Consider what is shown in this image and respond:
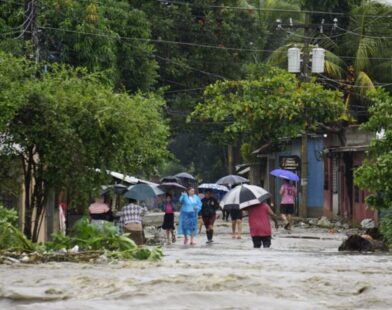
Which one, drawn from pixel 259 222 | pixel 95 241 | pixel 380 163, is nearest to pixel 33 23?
pixel 259 222

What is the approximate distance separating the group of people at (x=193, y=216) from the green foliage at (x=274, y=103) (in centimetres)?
339

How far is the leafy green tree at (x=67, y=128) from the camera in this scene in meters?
22.6

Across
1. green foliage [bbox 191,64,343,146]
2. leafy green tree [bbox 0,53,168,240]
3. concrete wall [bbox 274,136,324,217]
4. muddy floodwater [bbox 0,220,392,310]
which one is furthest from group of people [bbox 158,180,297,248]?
concrete wall [bbox 274,136,324,217]

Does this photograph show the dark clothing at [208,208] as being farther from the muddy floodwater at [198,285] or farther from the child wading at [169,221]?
the muddy floodwater at [198,285]

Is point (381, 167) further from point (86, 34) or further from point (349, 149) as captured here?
point (349, 149)

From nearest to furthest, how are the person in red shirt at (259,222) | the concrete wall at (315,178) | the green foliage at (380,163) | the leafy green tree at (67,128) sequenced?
the leafy green tree at (67,128), the green foliage at (380,163), the person in red shirt at (259,222), the concrete wall at (315,178)

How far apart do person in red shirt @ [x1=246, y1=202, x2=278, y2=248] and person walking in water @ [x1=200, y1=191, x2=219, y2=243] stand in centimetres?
501

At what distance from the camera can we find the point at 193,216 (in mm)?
30672

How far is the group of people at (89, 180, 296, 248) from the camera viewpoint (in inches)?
1047

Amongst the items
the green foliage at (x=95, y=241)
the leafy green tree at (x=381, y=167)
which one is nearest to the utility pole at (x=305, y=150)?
the leafy green tree at (x=381, y=167)

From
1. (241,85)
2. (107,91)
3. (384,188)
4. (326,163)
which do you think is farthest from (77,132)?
(326,163)

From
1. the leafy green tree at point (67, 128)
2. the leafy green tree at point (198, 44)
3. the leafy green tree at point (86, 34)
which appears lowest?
the leafy green tree at point (67, 128)

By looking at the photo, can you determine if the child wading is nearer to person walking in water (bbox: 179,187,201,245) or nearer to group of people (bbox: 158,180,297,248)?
group of people (bbox: 158,180,297,248)

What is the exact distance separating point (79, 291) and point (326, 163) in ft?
119
